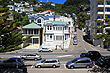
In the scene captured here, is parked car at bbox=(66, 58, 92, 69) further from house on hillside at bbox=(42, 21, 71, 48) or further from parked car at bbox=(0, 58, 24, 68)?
house on hillside at bbox=(42, 21, 71, 48)

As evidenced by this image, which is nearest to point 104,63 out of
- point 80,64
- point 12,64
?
point 80,64

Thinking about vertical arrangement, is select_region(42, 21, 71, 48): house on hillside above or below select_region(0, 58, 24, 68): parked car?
above

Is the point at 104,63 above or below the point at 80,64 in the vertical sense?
above

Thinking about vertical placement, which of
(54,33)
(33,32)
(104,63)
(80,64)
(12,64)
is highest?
(33,32)

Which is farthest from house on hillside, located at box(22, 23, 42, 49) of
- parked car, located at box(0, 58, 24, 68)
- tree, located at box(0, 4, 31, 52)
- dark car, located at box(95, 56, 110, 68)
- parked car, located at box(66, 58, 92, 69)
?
tree, located at box(0, 4, 31, 52)

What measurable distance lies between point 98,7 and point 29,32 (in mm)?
23158

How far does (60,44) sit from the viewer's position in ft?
134

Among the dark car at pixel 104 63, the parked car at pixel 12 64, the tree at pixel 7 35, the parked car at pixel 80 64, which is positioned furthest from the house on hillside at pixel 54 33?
the tree at pixel 7 35

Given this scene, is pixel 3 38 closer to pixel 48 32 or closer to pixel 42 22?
pixel 48 32

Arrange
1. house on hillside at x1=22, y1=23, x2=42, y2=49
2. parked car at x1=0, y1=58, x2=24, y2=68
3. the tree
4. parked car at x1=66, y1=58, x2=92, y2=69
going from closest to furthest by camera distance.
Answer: the tree < parked car at x1=66, y1=58, x2=92, y2=69 < parked car at x1=0, y1=58, x2=24, y2=68 < house on hillside at x1=22, y1=23, x2=42, y2=49

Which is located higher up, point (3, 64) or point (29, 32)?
point (29, 32)

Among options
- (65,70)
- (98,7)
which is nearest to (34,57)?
(65,70)

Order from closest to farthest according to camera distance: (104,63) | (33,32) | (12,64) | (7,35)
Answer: (7,35)
(104,63)
(12,64)
(33,32)

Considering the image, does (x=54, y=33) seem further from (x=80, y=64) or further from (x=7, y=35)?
(x=7, y=35)
